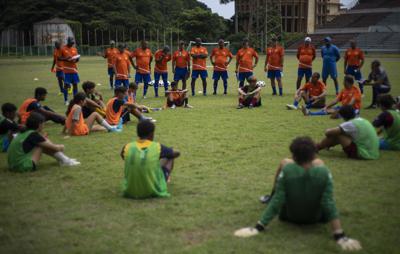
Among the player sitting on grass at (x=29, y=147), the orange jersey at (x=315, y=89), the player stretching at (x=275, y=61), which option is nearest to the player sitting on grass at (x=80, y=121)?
the player sitting on grass at (x=29, y=147)

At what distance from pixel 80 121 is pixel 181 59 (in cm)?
821

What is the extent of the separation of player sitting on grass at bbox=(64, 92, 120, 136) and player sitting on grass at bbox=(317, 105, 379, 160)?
5.32 meters

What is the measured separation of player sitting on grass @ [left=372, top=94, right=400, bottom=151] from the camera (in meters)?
8.65

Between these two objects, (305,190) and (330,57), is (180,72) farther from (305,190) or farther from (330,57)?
(305,190)

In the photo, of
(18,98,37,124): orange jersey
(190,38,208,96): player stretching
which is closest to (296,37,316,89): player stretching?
(190,38,208,96): player stretching

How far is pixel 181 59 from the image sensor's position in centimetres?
1872

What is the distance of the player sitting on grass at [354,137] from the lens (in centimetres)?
790

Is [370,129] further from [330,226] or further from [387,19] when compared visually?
[387,19]

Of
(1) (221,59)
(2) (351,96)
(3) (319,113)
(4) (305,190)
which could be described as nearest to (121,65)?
(1) (221,59)

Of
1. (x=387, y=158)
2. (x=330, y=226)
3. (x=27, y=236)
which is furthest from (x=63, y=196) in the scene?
(x=387, y=158)

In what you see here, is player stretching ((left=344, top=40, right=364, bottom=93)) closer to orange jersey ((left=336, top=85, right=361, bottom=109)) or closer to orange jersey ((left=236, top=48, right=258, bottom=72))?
orange jersey ((left=236, top=48, right=258, bottom=72))

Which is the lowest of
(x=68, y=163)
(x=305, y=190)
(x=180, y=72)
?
(x=68, y=163)

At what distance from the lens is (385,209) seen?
6.08 m

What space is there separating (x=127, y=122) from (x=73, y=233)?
769 cm
